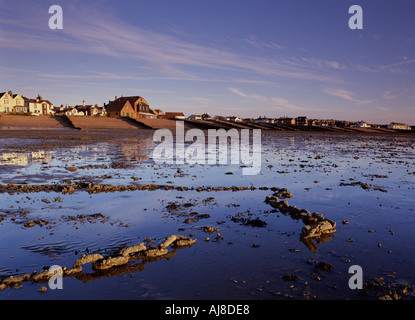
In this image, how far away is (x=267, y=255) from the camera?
27.2 ft

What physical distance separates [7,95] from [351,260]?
13032cm

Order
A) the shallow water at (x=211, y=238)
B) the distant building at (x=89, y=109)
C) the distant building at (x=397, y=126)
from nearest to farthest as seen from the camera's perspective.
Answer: the shallow water at (x=211, y=238)
the distant building at (x=89, y=109)
the distant building at (x=397, y=126)

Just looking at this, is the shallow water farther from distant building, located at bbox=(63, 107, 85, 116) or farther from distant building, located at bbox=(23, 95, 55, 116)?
distant building, located at bbox=(23, 95, 55, 116)

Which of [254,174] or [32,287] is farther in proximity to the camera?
[254,174]

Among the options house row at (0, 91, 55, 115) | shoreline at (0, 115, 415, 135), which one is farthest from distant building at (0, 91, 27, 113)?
shoreline at (0, 115, 415, 135)

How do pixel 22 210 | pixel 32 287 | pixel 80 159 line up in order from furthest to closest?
pixel 80 159
pixel 22 210
pixel 32 287

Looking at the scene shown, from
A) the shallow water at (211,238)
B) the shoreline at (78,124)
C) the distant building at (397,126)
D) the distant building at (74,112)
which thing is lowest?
the shallow water at (211,238)

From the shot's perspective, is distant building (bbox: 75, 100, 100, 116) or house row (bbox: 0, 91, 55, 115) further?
distant building (bbox: 75, 100, 100, 116)

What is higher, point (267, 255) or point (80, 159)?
point (80, 159)

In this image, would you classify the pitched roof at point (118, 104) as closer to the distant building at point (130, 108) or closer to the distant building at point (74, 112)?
the distant building at point (130, 108)

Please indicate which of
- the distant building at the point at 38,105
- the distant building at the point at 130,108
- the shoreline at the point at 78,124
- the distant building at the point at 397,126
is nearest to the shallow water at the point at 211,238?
the shoreline at the point at 78,124

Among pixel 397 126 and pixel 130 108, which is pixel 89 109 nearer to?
pixel 130 108
